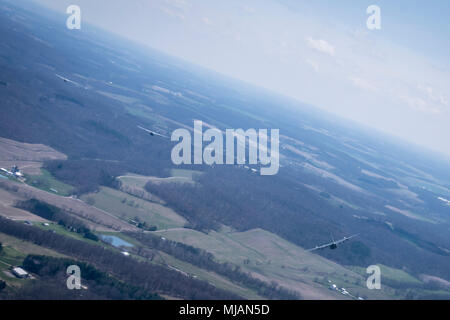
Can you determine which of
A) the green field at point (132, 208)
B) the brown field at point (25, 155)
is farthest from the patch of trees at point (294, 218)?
the brown field at point (25, 155)

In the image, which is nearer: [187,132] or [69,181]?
[69,181]

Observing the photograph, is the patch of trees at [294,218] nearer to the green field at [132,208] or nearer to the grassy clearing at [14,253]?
the green field at [132,208]

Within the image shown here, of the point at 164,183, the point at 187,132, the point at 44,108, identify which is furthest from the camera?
the point at 187,132

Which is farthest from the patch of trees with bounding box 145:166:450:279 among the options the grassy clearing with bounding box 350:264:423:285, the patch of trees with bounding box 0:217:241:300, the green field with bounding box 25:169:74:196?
the patch of trees with bounding box 0:217:241:300

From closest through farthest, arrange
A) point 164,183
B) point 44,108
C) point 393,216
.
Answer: point 164,183
point 44,108
point 393,216
